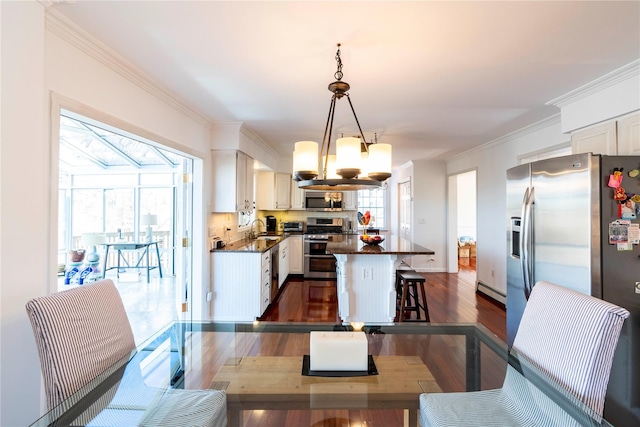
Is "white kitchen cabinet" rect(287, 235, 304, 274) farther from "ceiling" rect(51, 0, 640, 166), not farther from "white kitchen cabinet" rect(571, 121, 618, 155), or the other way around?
"white kitchen cabinet" rect(571, 121, 618, 155)

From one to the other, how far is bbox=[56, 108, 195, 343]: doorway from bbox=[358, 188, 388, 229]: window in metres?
5.15

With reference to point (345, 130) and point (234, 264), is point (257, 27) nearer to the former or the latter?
point (345, 130)

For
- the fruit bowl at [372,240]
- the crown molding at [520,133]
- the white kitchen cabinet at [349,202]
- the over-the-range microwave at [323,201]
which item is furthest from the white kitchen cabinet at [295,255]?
the crown molding at [520,133]

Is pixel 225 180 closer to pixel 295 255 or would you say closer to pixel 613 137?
pixel 295 255

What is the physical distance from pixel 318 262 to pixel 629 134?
14.7 ft

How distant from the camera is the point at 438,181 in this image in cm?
626

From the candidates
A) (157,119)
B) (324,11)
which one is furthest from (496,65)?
(157,119)

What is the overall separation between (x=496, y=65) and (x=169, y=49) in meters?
2.29

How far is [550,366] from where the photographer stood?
1.27 metres

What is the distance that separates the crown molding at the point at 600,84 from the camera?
6.96 feet

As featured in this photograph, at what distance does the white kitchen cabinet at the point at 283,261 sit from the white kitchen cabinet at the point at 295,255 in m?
0.16

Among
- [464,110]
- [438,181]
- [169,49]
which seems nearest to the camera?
[169,49]

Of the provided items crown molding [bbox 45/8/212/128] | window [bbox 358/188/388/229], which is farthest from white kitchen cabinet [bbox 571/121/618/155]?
window [bbox 358/188/388/229]

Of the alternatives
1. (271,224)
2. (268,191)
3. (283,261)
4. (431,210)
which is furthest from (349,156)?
(431,210)
